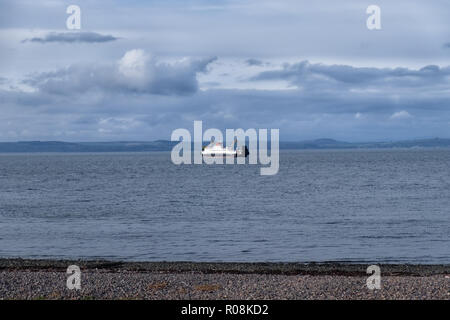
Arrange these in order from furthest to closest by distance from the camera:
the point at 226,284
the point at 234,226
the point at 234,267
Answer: the point at 234,226 < the point at 234,267 < the point at 226,284

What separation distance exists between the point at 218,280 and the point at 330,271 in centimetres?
521

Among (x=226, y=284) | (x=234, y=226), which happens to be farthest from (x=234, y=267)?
(x=234, y=226)

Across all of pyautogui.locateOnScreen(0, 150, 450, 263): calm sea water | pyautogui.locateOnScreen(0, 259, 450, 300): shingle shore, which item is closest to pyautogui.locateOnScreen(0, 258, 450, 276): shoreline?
pyautogui.locateOnScreen(0, 259, 450, 300): shingle shore

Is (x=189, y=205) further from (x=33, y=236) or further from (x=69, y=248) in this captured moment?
(x=69, y=248)

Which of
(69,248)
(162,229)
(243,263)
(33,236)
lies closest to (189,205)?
(162,229)

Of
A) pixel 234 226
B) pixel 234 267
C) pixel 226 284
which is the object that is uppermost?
pixel 226 284

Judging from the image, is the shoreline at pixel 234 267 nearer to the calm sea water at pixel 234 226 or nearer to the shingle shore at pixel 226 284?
the shingle shore at pixel 226 284

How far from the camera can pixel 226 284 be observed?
56.6ft

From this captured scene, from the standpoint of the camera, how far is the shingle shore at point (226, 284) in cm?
1512

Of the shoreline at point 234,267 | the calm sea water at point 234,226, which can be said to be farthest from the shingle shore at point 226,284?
the calm sea water at point 234,226

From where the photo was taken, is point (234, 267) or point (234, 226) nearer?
point (234, 267)

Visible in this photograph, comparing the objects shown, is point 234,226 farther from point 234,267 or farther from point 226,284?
point 226,284

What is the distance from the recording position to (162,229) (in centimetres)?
3578
